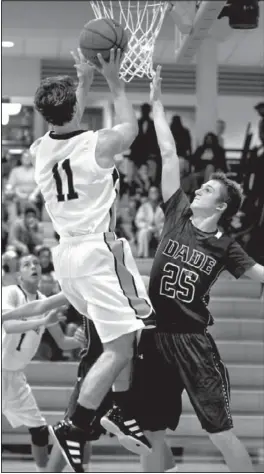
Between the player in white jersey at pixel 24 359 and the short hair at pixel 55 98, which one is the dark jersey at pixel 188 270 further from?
the player in white jersey at pixel 24 359

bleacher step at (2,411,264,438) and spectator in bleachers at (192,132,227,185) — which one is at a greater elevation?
spectator in bleachers at (192,132,227,185)

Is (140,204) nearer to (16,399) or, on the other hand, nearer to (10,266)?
(10,266)

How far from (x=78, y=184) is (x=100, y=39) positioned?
690 millimetres

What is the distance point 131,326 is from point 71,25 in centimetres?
1057

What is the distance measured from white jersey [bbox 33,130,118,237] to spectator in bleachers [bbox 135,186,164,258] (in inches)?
290

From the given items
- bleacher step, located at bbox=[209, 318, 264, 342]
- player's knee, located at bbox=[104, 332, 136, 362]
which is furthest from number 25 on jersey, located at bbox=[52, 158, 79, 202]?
bleacher step, located at bbox=[209, 318, 264, 342]

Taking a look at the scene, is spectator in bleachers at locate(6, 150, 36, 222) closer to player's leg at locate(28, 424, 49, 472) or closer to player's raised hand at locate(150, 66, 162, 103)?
player's leg at locate(28, 424, 49, 472)

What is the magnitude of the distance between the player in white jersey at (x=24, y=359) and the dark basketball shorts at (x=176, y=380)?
187 cm

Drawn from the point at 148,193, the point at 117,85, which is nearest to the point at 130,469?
the point at 117,85

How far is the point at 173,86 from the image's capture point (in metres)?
17.8

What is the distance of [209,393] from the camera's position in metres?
4.33

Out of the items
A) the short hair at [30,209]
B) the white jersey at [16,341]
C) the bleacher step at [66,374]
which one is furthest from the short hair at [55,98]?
the short hair at [30,209]

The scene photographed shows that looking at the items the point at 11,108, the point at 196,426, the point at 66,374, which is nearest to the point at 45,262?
the point at 66,374

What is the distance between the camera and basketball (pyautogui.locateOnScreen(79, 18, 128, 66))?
407cm
